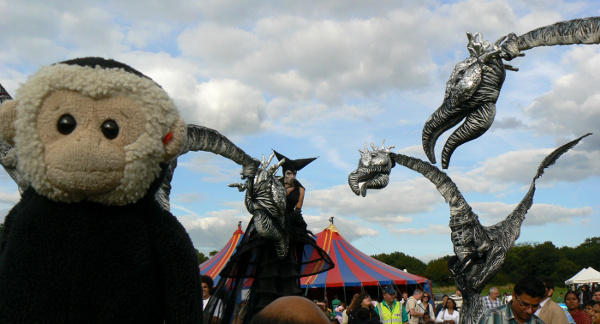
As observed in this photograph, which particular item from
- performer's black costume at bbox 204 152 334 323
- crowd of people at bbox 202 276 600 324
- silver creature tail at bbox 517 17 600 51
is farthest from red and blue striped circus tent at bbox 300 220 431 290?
silver creature tail at bbox 517 17 600 51

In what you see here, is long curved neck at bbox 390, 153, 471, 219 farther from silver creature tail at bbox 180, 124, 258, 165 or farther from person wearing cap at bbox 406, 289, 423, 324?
person wearing cap at bbox 406, 289, 423, 324

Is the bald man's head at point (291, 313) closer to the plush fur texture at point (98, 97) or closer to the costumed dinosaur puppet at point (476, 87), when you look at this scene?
the plush fur texture at point (98, 97)

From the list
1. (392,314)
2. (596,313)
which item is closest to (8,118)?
(596,313)

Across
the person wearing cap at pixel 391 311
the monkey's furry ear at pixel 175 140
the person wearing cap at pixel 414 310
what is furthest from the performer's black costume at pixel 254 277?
the person wearing cap at pixel 414 310

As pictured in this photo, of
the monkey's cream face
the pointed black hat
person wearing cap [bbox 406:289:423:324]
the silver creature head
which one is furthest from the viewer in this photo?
person wearing cap [bbox 406:289:423:324]

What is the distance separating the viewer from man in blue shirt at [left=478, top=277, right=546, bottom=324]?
3176 millimetres

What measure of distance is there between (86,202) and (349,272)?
13952 mm

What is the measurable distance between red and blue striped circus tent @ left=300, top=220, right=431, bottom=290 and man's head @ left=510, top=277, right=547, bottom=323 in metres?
11.0

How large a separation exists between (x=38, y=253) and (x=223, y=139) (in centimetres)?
288

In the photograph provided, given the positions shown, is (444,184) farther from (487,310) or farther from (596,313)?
(596,313)

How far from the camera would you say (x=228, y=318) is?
15.9 ft

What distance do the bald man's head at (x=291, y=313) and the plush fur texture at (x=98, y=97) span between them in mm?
748

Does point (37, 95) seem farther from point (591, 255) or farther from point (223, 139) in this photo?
point (591, 255)

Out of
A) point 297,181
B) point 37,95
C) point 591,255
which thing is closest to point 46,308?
point 37,95
